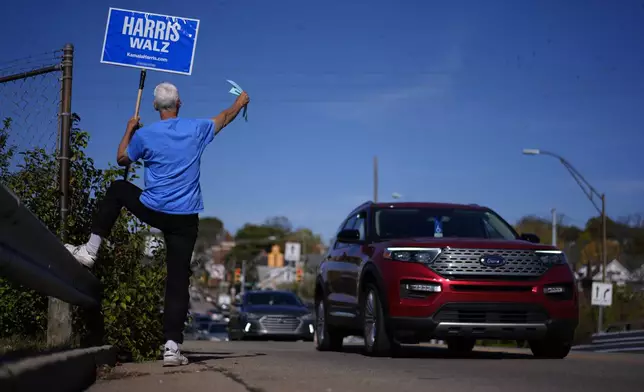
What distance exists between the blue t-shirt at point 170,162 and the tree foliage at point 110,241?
913 mm

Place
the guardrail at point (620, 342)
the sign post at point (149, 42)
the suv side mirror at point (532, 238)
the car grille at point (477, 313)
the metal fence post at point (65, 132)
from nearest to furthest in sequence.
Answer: the metal fence post at point (65, 132), the sign post at point (149, 42), the car grille at point (477, 313), the suv side mirror at point (532, 238), the guardrail at point (620, 342)

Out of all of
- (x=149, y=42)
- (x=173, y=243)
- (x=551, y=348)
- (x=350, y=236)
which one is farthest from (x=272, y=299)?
(x=173, y=243)

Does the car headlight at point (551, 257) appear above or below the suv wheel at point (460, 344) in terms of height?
above

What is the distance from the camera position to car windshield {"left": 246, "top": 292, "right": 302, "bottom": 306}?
1045 inches

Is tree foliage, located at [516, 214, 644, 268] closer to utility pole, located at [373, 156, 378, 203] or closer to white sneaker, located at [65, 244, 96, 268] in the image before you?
utility pole, located at [373, 156, 378, 203]

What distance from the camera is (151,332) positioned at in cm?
877

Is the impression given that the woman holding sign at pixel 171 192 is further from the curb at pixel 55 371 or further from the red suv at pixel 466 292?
the red suv at pixel 466 292

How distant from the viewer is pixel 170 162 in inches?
306

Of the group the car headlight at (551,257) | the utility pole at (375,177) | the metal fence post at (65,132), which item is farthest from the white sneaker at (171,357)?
the utility pole at (375,177)

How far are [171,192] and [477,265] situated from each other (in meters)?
3.60

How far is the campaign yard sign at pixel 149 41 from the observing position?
9.10 m

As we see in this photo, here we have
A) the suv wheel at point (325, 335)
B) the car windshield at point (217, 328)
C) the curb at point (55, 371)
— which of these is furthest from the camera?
the car windshield at point (217, 328)

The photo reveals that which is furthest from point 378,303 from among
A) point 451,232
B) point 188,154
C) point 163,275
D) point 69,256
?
point 69,256

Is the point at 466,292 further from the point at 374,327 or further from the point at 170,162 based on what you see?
the point at 170,162
